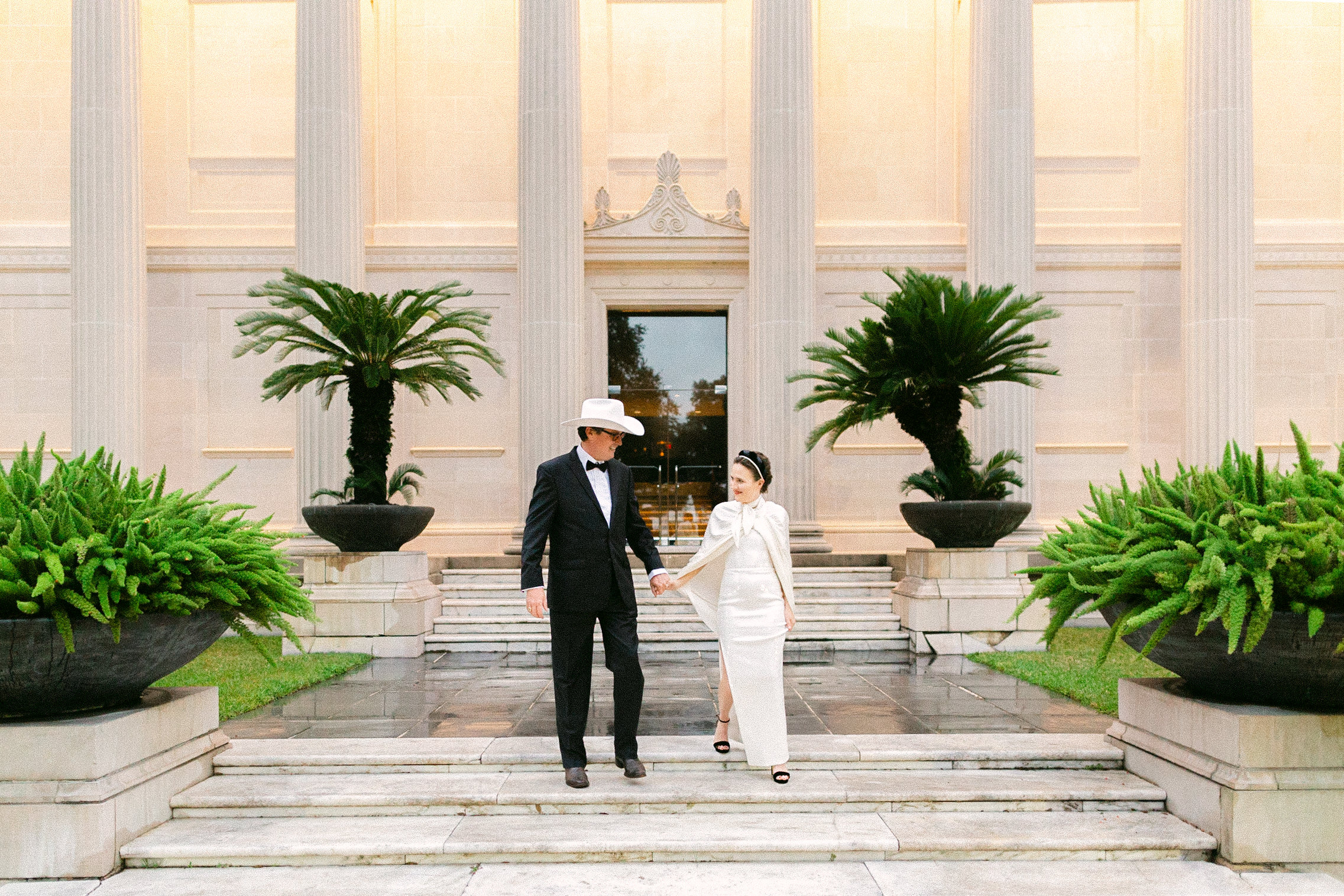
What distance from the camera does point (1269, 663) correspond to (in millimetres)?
5242

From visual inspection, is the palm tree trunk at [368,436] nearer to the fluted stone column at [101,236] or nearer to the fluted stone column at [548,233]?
the fluted stone column at [548,233]

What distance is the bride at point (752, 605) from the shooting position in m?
6.13

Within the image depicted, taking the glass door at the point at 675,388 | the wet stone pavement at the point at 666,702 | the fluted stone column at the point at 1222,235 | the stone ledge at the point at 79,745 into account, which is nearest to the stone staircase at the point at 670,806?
the stone ledge at the point at 79,745

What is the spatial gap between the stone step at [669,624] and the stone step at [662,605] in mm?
183

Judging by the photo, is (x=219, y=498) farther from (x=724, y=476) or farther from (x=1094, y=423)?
(x=1094, y=423)

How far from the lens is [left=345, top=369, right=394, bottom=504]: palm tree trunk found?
1284 cm

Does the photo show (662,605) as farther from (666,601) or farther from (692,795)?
(692,795)

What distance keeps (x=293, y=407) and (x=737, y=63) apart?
11.0 m

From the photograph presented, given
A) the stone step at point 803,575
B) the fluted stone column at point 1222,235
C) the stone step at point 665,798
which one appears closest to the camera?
the stone step at point 665,798

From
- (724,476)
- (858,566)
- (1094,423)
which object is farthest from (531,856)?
(1094,423)

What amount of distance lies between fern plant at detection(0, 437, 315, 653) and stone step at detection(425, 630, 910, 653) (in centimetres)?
625

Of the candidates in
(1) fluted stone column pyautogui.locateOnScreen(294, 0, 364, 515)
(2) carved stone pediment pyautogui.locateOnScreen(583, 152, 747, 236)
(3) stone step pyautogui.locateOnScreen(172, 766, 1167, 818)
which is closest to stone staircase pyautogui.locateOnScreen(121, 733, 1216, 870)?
(3) stone step pyautogui.locateOnScreen(172, 766, 1167, 818)

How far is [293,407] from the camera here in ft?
62.4

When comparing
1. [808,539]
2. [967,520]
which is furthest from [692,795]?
[808,539]
